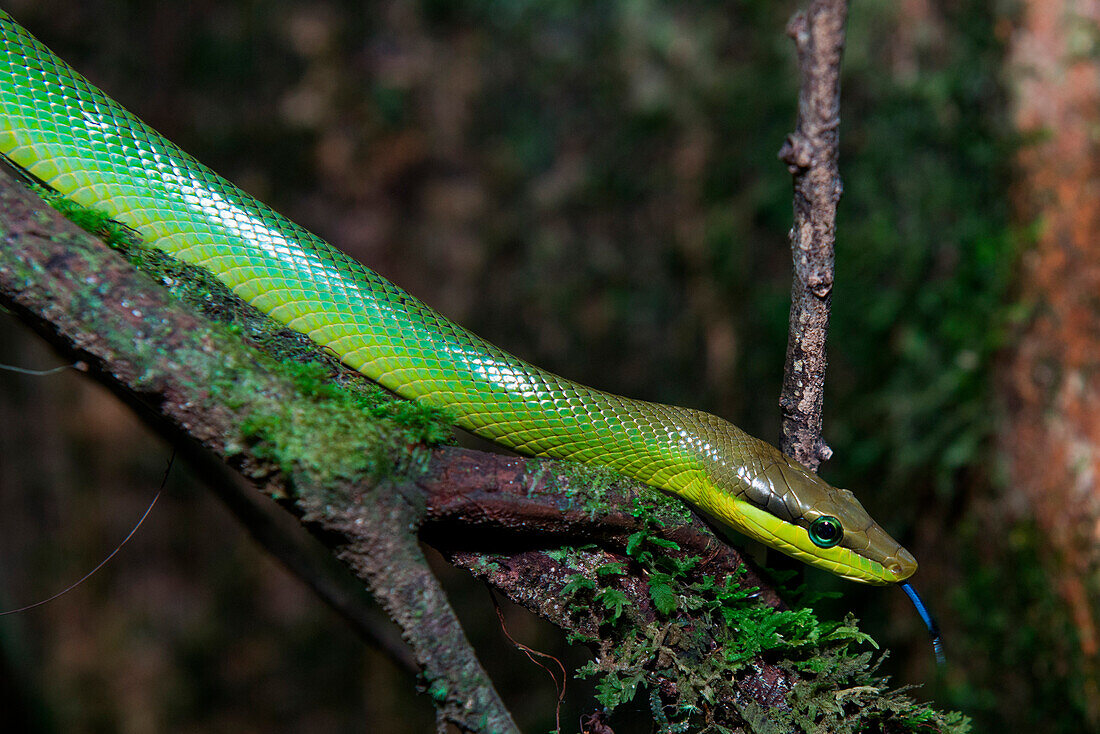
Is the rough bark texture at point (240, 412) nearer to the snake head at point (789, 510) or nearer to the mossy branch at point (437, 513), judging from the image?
the mossy branch at point (437, 513)

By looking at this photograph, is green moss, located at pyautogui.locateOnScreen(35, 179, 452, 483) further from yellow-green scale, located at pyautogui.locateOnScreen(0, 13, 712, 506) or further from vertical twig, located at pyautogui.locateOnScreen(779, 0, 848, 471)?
vertical twig, located at pyautogui.locateOnScreen(779, 0, 848, 471)

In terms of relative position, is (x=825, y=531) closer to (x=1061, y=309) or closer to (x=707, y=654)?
(x=707, y=654)

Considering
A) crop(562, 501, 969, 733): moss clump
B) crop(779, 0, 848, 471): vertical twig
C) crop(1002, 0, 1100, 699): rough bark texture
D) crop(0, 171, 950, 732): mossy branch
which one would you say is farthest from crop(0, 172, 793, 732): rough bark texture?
crop(1002, 0, 1100, 699): rough bark texture

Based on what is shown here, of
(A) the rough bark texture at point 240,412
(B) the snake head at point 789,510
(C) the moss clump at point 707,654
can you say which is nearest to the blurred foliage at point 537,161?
(B) the snake head at point 789,510

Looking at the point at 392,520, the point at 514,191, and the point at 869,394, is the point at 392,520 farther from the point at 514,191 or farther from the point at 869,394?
the point at 514,191

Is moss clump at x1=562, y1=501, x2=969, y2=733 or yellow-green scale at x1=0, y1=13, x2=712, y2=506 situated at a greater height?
yellow-green scale at x1=0, y1=13, x2=712, y2=506

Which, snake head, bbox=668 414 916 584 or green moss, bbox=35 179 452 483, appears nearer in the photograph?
green moss, bbox=35 179 452 483
